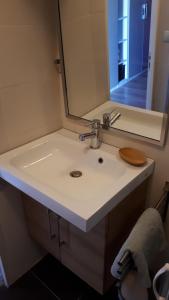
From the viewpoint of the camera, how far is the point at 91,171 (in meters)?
1.29

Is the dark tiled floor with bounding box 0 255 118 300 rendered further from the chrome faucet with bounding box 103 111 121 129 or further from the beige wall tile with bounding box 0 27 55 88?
the beige wall tile with bounding box 0 27 55 88

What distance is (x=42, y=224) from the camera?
141 cm

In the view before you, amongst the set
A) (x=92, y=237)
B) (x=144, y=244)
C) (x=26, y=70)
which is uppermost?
(x=26, y=70)

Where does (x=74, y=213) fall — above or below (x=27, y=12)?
below

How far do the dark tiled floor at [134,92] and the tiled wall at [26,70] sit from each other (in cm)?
42

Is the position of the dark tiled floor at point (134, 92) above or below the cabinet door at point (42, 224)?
above

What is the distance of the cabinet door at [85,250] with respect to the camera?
3.71 ft

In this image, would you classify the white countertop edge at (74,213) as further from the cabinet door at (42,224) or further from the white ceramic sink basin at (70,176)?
the cabinet door at (42,224)

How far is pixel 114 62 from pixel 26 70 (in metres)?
0.44

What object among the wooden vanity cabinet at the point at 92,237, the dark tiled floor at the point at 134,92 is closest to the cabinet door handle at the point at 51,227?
the wooden vanity cabinet at the point at 92,237

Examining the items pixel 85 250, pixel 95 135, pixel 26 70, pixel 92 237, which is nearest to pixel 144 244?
pixel 92 237

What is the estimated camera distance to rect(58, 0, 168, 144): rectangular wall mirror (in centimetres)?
107

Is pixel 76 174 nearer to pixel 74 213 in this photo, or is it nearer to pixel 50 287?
pixel 74 213

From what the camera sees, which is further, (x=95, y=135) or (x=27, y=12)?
(x=95, y=135)
